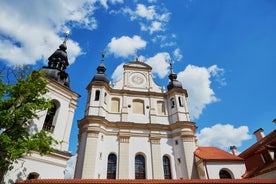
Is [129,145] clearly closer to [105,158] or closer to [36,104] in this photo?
[105,158]

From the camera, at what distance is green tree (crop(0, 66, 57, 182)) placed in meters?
8.48

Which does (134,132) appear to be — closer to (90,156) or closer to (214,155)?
(90,156)

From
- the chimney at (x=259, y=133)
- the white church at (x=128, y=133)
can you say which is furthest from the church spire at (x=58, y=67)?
the chimney at (x=259, y=133)

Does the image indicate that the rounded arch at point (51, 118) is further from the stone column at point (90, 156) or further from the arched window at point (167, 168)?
the arched window at point (167, 168)

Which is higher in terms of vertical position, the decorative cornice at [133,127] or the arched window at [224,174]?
the decorative cornice at [133,127]

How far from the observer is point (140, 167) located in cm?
1811

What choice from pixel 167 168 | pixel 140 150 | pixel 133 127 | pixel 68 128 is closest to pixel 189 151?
pixel 167 168

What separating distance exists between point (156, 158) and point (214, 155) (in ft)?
19.3

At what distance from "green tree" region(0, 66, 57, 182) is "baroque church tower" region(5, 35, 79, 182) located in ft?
4.15

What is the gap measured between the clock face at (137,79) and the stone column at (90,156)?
919 centimetres

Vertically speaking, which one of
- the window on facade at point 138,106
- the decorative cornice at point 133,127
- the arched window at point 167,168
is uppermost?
the window on facade at point 138,106

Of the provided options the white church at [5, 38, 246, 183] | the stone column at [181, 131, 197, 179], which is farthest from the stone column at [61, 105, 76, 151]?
the stone column at [181, 131, 197, 179]

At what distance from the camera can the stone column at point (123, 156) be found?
1695cm

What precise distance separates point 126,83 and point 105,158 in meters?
9.96
